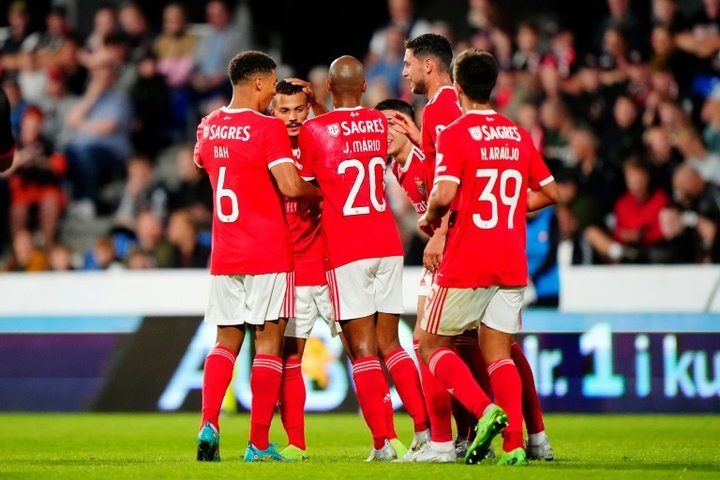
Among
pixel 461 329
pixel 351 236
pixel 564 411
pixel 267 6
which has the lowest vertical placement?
pixel 564 411

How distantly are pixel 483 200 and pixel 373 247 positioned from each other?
101cm

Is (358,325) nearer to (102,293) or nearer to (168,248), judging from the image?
(102,293)

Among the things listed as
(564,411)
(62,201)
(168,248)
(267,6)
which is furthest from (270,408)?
(267,6)

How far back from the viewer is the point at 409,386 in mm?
8320

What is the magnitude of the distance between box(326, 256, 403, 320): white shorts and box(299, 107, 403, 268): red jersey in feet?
0.19

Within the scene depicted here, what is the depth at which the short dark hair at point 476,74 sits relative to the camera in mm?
7621

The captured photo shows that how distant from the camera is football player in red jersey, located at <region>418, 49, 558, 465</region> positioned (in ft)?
24.7

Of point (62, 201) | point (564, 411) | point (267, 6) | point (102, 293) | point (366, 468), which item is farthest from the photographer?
point (267, 6)

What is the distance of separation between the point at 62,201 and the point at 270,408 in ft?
34.1

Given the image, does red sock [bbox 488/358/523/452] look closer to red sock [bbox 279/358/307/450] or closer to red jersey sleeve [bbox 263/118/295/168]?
red sock [bbox 279/358/307/450]

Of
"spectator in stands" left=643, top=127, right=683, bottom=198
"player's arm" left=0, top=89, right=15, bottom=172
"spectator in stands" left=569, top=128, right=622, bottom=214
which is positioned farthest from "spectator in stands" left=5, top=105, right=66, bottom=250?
"player's arm" left=0, top=89, right=15, bottom=172

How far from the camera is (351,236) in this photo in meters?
8.32

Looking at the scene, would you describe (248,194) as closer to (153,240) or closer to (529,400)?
(529,400)

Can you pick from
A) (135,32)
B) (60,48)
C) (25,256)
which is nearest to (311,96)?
(25,256)
